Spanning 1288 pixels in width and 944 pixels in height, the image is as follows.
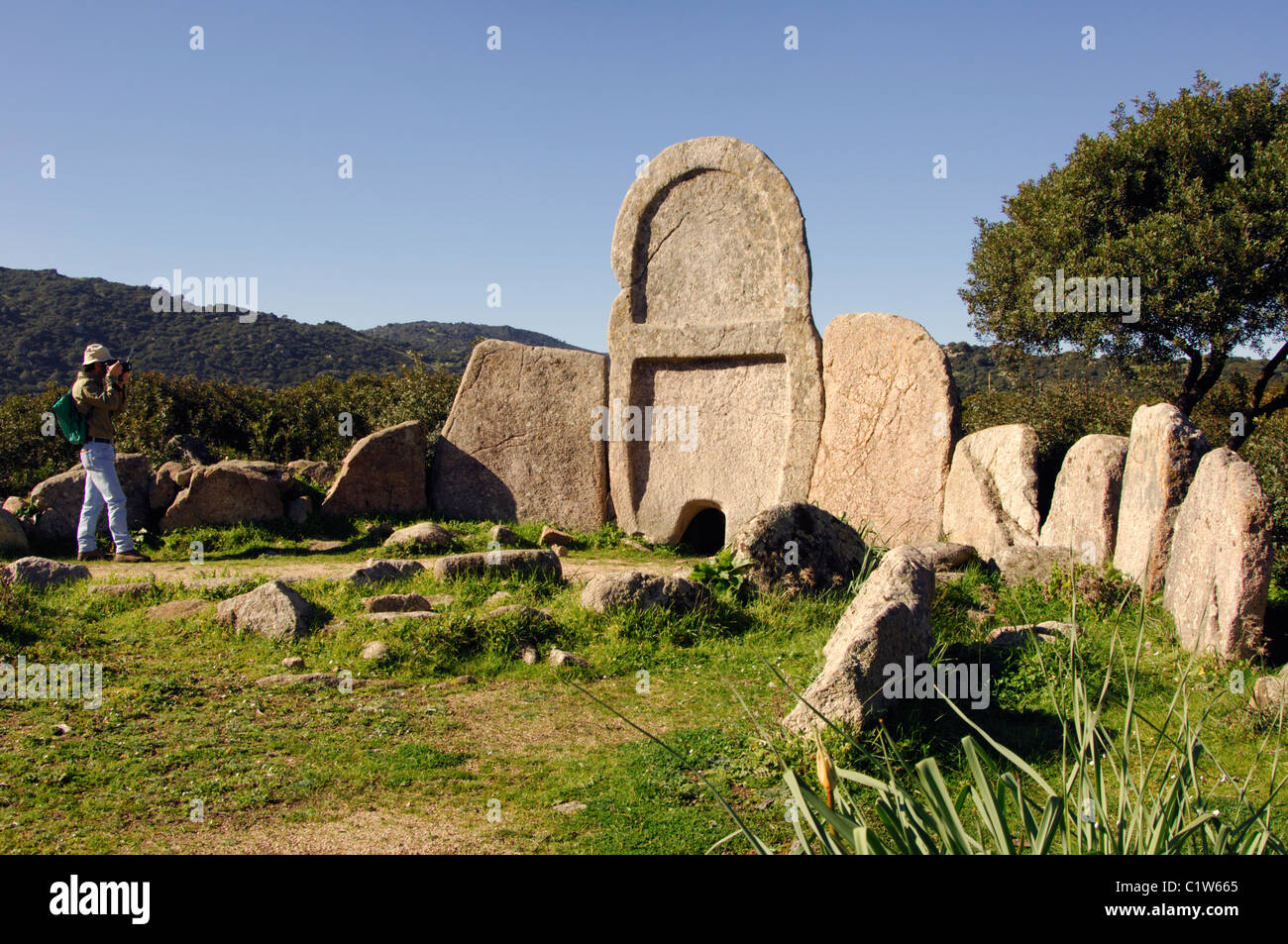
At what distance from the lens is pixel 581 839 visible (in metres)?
Result: 4.15

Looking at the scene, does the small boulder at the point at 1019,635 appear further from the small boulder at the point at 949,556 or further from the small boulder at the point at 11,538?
the small boulder at the point at 11,538

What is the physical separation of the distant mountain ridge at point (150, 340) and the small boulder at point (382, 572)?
24142 mm

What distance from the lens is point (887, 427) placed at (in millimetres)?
10305

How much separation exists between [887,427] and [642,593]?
413cm

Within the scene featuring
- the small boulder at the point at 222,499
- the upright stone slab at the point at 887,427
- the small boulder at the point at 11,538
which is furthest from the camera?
the small boulder at the point at 222,499

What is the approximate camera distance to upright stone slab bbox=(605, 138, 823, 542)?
10953 mm

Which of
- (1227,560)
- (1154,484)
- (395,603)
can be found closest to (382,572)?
(395,603)

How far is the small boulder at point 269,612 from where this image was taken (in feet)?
23.4

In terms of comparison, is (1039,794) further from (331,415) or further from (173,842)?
(331,415)

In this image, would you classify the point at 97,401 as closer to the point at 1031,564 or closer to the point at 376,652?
the point at 376,652

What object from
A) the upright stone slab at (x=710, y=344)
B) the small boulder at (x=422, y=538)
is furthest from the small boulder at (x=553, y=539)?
the small boulder at (x=422, y=538)

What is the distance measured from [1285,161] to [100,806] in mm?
14073

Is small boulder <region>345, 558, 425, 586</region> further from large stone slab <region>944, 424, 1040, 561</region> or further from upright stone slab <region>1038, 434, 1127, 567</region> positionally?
upright stone slab <region>1038, 434, 1127, 567</region>

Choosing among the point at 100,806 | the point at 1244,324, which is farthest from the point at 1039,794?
the point at 1244,324
